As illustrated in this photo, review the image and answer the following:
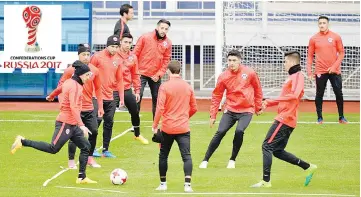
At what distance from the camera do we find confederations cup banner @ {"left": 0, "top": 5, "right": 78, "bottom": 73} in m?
27.2

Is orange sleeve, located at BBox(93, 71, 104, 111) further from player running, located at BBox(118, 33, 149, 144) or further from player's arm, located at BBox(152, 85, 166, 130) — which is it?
player's arm, located at BBox(152, 85, 166, 130)

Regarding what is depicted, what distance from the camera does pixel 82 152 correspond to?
13.6m

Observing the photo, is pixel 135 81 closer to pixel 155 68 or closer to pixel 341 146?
pixel 155 68

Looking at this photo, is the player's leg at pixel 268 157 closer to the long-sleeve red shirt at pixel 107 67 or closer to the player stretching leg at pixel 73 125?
the player stretching leg at pixel 73 125

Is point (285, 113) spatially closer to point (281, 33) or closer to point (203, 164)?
point (203, 164)

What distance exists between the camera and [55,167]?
1527cm

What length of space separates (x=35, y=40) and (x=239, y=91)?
13008mm

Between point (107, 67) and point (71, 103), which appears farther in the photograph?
point (107, 67)

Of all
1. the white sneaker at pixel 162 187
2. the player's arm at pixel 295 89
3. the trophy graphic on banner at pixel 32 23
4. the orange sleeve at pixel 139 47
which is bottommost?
the white sneaker at pixel 162 187

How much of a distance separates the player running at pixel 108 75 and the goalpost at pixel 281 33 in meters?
9.94

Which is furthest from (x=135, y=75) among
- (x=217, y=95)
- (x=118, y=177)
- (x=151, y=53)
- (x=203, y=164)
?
(x=118, y=177)

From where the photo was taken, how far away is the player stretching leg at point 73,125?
13422mm

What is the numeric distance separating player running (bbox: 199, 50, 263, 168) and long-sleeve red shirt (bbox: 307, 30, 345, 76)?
560 centimetres

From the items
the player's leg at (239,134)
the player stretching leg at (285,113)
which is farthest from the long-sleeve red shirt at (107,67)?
the player stretching leg at (285,113)
